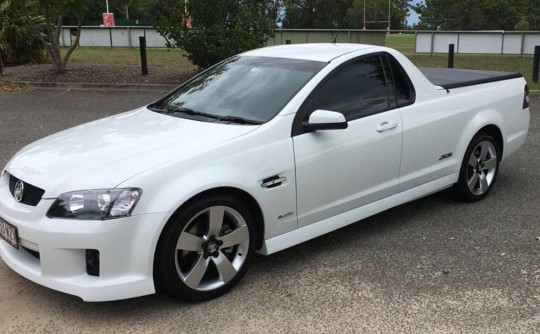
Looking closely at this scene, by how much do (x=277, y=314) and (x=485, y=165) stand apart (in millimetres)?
3021

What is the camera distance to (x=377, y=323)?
3.27 metres

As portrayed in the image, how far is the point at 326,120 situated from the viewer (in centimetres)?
376

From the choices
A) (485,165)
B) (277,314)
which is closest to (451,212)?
(485,165)

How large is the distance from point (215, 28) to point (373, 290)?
1021 centimetres

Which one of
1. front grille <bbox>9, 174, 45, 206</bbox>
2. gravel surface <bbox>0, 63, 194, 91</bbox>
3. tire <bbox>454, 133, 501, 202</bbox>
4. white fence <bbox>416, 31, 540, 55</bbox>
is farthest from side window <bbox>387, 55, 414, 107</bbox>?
white fence <bbox>416, 31, 540, 55</bbox>

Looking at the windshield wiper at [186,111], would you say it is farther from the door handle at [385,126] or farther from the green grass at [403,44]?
the green grass at [403,44]

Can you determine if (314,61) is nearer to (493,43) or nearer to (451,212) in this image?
(451,212)

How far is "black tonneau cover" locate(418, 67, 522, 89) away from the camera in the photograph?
5.16 metres

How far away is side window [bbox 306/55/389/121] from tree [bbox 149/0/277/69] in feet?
27.9

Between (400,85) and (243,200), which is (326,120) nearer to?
(243,200)

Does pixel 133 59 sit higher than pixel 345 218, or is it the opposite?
pixel 133 59

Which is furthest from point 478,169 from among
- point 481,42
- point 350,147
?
point 481,42

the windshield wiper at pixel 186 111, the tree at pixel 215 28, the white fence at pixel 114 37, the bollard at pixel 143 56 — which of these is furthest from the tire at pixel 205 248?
the white fence at pixel 114 37

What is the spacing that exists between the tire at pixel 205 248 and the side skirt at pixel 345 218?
0.21 meters
